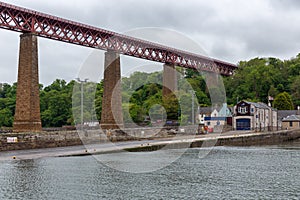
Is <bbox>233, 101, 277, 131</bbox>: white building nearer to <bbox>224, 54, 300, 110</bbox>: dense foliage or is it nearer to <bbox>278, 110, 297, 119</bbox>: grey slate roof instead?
<bbox>278, 110, 297, 119</bbox>: grey slate roof

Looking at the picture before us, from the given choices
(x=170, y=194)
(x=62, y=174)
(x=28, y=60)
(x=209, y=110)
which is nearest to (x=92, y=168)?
(x=62, y=174)

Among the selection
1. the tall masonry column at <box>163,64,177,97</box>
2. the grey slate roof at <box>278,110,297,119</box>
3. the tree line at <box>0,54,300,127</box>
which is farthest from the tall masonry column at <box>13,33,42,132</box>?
the grey slate roof at <box>278,110,297,119</box>

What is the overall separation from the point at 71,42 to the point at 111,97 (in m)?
9.57

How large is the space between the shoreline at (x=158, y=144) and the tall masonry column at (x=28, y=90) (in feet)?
19.1

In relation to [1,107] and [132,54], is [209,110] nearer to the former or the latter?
[132,54]

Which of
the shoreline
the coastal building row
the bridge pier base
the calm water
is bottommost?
the calm water

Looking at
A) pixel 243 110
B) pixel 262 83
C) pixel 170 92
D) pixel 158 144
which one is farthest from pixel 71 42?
pixel 262 83

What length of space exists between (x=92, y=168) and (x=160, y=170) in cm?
491

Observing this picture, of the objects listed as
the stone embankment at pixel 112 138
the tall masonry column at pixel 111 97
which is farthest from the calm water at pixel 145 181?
the tall masonry column at pixel 111 97

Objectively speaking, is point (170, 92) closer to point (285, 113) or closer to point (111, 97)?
point (111, 97)

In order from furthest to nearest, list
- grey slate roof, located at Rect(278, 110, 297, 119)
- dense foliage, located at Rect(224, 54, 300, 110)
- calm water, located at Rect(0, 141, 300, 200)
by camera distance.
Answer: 1. dense foliage, located at Rect(224, 54, 300, 110)
2. grey slate roof, located at Rect(278, 110, 297, 119)
3. calm water, located at Rect(0, 141, 300, 200)

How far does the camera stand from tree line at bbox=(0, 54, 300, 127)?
8894 centimetres

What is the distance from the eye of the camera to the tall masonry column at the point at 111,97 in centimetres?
5925

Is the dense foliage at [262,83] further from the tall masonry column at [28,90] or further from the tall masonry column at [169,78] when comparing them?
the tall masonry column at [28,90]
